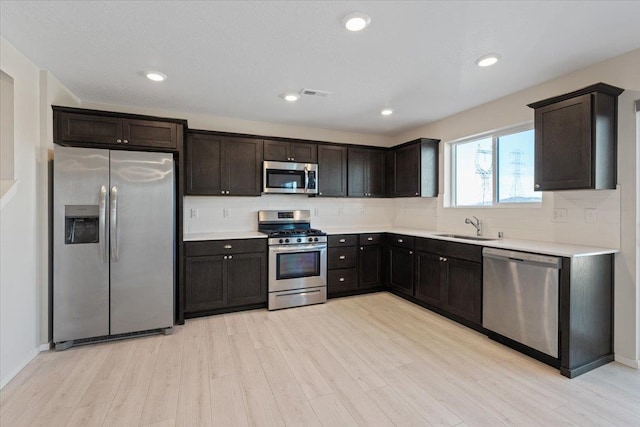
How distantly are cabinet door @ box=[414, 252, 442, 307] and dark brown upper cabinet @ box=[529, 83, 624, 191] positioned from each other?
139 centimetres

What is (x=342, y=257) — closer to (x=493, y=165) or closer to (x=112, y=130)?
(x=493, y=165)

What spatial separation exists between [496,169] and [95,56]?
4180mm

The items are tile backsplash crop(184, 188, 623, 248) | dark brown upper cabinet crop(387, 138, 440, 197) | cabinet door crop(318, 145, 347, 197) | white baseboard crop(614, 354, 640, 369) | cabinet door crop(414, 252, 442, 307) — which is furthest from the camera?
cabinet door crop(318, 145, 347, 197)

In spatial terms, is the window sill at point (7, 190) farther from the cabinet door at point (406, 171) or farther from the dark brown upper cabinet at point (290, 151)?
the cabinet door at point (406, 171)

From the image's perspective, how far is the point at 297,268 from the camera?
3.93 meters

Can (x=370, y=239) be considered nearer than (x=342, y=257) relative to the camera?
No

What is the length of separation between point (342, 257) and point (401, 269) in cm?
82

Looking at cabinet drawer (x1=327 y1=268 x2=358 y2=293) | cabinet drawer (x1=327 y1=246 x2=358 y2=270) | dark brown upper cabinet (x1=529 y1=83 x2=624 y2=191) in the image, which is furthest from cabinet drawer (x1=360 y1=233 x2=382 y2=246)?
dark brown upper cabinet (x1=529 y1=83 x2=624 y2=191)

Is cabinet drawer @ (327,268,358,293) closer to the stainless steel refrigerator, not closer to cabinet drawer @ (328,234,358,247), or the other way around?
cabinet drawer @ (328,234,358,247)

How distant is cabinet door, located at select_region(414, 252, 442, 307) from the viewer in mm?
3510

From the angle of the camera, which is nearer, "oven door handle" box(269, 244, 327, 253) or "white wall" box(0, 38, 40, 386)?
"white wall" box(0, 38, 40, 386)

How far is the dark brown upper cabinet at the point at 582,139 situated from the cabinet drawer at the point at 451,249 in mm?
847

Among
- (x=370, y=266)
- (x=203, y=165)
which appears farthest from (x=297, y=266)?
(x=203, y=165)

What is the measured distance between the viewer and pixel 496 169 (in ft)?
11.8
